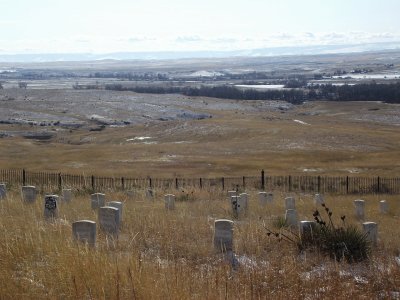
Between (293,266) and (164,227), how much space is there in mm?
3129

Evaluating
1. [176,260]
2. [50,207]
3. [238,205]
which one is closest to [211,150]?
[238,205]

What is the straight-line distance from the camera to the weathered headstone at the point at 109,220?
9500 millimetres

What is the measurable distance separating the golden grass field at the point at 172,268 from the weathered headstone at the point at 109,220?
178 millimetres

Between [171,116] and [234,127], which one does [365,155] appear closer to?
[234,127]

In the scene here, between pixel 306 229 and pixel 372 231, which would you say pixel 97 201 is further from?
pixel 372 231

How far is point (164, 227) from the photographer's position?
33.7 ft

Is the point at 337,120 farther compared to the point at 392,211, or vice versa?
the point at 337,120

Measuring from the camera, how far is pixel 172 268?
6.58 meters

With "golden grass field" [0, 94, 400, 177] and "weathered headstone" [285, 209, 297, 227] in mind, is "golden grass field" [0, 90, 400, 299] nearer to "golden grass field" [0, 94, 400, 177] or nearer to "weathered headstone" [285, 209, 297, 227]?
"weathered headstone" [285, 209, 297, 227]

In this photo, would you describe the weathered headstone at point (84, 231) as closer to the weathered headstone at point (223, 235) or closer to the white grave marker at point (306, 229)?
the weathered headstone at point (223, 235)

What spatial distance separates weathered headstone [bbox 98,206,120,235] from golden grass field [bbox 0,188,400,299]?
18 cm

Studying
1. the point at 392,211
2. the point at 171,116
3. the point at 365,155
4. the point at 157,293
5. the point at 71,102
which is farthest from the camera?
the point at 71,102

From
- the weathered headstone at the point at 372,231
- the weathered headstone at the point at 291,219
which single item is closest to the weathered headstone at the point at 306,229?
the weathered headstone at the point at 372,231

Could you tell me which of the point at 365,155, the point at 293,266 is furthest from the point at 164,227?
the point at 365,155
